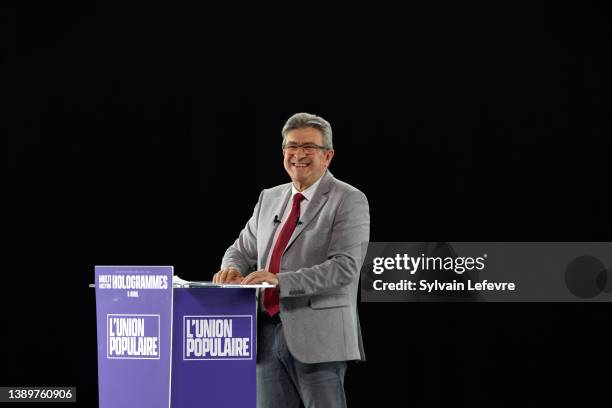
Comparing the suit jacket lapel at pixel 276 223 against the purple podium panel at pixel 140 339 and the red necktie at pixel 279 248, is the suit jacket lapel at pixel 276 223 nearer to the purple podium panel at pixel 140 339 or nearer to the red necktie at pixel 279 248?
the red necktie at pixel 279 248

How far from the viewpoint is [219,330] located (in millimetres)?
2672

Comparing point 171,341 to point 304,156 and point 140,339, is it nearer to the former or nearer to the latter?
point 140,339

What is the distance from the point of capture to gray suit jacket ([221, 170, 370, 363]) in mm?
2891

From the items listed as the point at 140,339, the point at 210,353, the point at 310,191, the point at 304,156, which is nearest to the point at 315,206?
the point at 310,191

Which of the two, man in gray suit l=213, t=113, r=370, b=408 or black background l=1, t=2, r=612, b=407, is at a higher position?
black background l=1, t=2, r=612, b=407

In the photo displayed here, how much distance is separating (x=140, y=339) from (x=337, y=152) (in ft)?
7.28

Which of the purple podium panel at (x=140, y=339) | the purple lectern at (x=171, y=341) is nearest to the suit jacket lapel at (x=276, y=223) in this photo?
the purple lectern at (x=171, y=341)

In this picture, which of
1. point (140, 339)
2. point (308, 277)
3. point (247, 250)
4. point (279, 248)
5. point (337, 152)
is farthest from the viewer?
point (337, 152)

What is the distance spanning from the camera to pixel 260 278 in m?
2.77

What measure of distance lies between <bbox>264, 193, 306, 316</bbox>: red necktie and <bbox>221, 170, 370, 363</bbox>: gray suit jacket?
0.10 feet

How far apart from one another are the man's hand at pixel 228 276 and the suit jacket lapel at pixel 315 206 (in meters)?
0.20

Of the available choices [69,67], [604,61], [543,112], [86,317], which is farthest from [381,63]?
[86,317]

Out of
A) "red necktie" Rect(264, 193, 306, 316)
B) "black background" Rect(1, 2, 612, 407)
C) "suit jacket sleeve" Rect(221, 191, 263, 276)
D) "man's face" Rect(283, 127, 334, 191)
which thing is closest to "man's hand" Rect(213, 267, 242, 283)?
"red necktie" Rect(264, 193, 306, 316)

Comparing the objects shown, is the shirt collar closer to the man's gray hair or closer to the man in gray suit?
the man in gray suit
